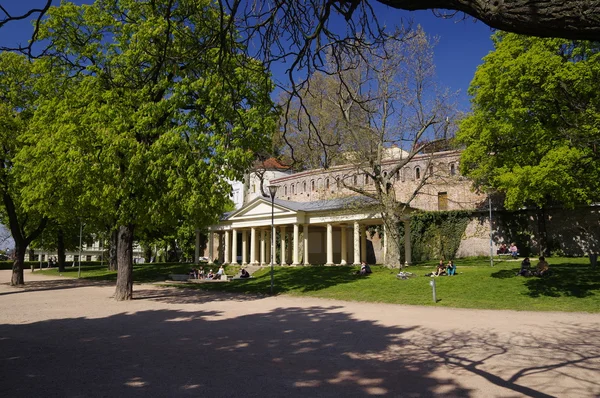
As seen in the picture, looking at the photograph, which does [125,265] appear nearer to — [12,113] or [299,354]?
[12,113]

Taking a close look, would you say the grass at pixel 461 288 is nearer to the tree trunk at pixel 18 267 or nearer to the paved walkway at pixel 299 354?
the paved walkway at pixel 299 354

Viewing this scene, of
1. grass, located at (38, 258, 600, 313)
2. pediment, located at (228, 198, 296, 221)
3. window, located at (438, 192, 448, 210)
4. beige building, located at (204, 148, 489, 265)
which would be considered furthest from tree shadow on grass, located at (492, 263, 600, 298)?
window, located at (438, 192, 448, 210)

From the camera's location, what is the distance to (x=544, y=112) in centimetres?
2081

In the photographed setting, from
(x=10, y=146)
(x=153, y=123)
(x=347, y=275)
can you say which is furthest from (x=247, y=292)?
(x=10, y=146)

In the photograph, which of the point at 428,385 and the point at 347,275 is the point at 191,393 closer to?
the point at 428,385

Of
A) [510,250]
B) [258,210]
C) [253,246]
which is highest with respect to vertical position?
[258,210]

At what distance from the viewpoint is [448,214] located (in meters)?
42.3

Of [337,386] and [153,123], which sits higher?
[153,123]

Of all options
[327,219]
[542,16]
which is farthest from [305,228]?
[542,16]

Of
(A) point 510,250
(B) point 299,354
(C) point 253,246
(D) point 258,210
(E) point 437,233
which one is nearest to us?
(B) point 299,354

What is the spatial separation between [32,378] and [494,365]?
7.42 meters

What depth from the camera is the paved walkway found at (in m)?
6.39

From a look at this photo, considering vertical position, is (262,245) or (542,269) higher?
(262,245)

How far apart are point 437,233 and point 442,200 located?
13.1ft
